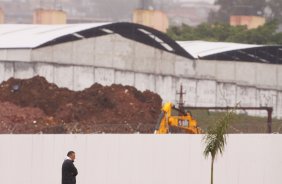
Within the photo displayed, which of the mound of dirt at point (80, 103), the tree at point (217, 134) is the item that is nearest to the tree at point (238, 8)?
the mound of dirt at point (80, 103)

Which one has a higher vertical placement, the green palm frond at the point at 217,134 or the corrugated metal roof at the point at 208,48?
the corrugated metal roof at the point at 208,48

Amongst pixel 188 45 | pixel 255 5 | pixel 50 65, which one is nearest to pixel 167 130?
pixel 50 65

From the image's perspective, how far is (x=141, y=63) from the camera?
50188 millimetres

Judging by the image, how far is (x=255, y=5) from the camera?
143 meters

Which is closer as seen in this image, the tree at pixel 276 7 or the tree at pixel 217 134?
the tree at pixel 217 134

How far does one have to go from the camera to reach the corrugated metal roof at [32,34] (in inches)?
1832
